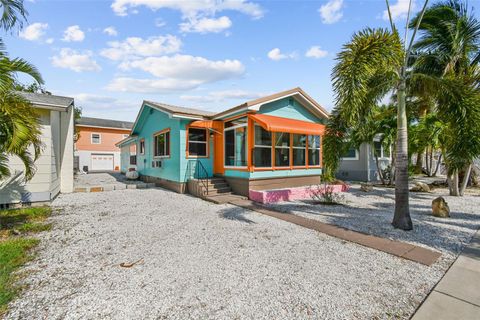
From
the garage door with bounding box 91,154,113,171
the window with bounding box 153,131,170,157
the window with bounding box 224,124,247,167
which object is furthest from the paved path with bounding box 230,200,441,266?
the garage door with bounding box 91,154,113,171

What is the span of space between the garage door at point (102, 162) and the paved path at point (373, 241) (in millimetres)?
31877

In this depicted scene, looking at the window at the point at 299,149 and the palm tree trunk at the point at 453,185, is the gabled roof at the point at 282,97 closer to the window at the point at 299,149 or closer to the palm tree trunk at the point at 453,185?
the window at the point at 299,149

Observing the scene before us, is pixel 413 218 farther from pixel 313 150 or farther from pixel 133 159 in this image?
pixel 133 159

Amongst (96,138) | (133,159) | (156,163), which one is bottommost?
(156,163)

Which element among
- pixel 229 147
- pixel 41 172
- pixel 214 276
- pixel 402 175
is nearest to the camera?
pixel 214 276

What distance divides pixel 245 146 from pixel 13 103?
8.14 meters

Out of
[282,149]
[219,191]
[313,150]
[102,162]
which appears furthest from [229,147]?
[102,162]

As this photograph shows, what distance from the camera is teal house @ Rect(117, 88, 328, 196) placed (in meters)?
10.8

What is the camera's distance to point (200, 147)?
12.9 meters

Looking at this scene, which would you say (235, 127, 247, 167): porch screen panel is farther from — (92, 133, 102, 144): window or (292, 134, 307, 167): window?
(92, 133, 102, 144): window

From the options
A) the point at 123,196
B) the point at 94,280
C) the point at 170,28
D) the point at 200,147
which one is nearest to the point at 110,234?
the point at 94,280

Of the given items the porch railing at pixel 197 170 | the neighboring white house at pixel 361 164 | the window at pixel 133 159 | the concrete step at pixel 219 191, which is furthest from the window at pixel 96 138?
the neighboring white house at pixel 361 164

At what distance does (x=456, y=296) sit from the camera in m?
3.24

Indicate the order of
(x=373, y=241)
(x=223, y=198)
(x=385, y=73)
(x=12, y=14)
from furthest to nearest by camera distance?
(x=223, y=198) → (x=385, y=73) → (x=12, y=14) → (x=373, y=241)
